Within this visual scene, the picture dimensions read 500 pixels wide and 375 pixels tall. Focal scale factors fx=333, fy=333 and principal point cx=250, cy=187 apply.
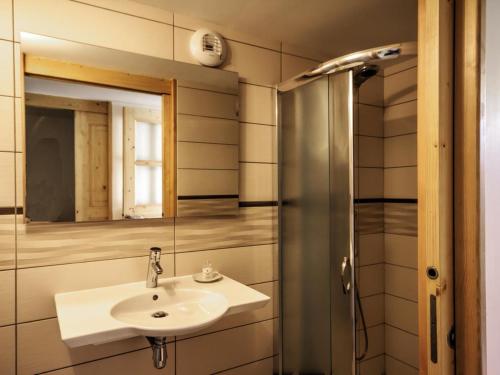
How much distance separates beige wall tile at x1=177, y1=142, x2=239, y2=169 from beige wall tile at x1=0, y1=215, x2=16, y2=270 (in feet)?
2.38

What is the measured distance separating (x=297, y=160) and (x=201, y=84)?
0.64 metres

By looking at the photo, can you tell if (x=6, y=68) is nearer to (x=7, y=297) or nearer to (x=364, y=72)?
(x=7, y=297)

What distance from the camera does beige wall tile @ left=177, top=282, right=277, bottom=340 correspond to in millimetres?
1746

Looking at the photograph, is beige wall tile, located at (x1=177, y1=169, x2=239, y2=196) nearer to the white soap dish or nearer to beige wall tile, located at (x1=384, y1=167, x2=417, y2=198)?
the white soap dish

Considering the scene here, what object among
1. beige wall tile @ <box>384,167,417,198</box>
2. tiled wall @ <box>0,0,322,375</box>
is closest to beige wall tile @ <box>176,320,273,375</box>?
tiled wall @ <box>0,0,322,375</box>

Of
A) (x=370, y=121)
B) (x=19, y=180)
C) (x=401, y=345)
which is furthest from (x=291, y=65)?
(x=401, y=345)

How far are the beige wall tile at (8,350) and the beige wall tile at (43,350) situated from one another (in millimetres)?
16

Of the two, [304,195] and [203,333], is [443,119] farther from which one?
[203,333]

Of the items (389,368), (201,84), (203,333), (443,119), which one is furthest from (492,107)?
(389,368)

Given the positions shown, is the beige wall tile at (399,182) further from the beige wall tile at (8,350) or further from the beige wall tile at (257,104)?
the beige wall tile at (8,350)

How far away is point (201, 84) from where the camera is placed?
1702mm

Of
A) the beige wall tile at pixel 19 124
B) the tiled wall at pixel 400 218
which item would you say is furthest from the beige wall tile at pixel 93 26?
the tiled wall at pixel 400 218

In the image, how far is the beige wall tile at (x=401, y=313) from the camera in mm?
2014

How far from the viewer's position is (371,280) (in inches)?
75.1
